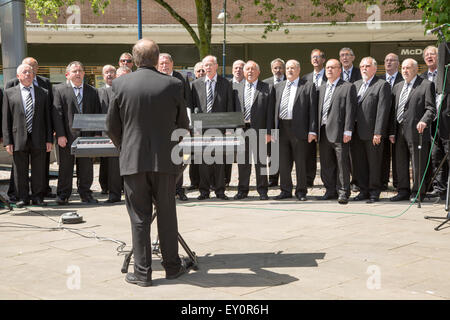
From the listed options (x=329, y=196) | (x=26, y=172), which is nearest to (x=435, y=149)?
(x=329, y=196)

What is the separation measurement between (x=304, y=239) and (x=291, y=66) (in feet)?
11.7

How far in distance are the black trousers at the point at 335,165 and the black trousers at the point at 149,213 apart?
456 centimetres

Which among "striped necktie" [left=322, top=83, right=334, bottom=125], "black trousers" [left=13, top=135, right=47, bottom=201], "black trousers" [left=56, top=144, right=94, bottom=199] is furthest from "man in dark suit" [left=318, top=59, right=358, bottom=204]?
"black trousers" [left=13, top=135, right=47, bottom=201]

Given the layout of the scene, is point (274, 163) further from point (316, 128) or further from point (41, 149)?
point (41, 149)

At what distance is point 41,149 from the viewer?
31.4 ft

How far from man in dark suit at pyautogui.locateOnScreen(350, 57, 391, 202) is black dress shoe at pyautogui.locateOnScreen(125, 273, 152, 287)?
16.7ft

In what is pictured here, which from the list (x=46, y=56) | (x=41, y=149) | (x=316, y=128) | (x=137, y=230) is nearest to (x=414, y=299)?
(x=137, y=230)

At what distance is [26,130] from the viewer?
939 cm

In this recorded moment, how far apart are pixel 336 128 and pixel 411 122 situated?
1.09m

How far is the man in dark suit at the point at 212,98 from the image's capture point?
985 centimetres

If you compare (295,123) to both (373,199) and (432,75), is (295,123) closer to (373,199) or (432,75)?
(373,199)

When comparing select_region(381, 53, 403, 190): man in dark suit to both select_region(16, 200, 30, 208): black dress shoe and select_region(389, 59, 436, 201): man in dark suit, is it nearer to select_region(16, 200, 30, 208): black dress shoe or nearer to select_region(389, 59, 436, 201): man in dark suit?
select_region(389, 59, 436, 201): man in dark suit

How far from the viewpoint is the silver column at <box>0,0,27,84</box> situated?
11.8 m

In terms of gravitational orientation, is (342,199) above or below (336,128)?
below
